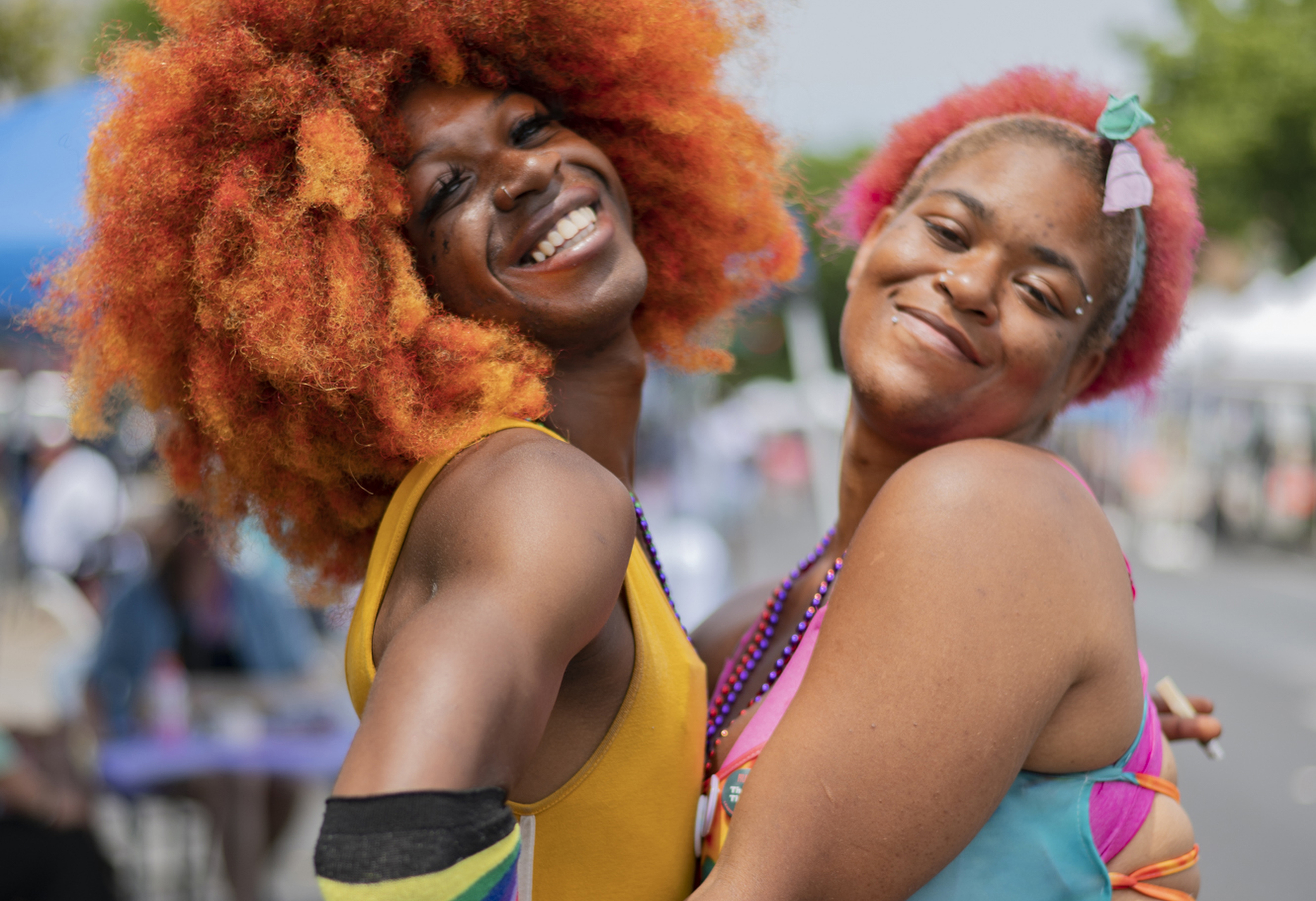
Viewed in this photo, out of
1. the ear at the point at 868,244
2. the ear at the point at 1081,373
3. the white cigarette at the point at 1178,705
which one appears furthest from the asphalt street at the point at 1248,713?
the ear at the point at 868,244

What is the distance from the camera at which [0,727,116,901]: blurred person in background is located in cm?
380

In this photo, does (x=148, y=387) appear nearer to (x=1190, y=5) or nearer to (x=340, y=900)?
(x=340, y=900)

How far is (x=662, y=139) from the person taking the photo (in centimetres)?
218

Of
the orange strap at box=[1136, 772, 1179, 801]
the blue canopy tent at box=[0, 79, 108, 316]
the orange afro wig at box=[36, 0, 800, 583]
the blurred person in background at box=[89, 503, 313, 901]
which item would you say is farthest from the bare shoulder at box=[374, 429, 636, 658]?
the blurred person in background at box=[89, 503, 313, 901]

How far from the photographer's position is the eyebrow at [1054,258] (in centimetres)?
173

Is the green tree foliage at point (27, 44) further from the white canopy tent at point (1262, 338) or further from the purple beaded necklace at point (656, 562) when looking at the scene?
the purple beaded necklace at point (656, 562)

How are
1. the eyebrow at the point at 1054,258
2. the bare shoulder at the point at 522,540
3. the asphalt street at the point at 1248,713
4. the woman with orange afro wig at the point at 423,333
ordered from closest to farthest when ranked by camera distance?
the bare shoulder at the point at 522,540 < the woman with orange afro wig at the point at 423,333 < the eyebrow at the point at 1054,258 < the asphalt street at the point at 1248,713

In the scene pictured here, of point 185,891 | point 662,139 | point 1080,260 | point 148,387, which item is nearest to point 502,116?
point 662,139

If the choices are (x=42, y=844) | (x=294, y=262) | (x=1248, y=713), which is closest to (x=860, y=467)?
(x=294, y=262)

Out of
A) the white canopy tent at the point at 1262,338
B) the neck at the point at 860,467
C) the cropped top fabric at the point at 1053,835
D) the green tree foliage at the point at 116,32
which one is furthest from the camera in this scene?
the white canopy tent at the point at 1262,338

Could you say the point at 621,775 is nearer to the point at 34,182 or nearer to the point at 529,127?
the point at 529,127

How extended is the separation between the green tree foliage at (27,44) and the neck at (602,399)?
74.5 ft

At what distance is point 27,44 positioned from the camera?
67.6 feet

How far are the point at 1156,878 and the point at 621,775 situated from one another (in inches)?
33.0
